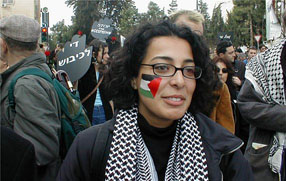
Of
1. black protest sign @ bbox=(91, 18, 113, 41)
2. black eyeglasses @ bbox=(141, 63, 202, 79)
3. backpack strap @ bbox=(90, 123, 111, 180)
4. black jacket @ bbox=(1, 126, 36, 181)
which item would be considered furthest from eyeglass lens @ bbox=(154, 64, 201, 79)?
black protest sign @ bbox=(91, 18, 113, 41)

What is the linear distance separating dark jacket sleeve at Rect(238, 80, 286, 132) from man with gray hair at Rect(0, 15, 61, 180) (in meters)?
1.51

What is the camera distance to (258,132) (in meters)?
2.93

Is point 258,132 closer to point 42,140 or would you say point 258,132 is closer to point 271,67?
point 271,67

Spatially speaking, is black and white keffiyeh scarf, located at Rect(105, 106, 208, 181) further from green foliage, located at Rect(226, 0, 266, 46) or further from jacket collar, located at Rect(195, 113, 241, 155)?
green foliage, located at Rect(226, 0, 266, 46)

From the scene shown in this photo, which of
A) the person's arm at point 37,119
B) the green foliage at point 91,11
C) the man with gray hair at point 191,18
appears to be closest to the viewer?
the person's arm at point 37,119

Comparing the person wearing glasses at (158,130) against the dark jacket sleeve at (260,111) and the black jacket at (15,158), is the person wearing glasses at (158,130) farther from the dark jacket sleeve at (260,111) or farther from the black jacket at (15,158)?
the dark jacket sleeve at (260,111)

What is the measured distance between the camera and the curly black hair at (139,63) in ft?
6.84

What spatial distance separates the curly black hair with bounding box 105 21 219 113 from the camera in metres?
2.09

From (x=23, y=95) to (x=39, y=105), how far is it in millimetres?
137

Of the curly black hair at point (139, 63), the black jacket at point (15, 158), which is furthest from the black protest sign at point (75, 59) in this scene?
the black jacket at point (15, 158)

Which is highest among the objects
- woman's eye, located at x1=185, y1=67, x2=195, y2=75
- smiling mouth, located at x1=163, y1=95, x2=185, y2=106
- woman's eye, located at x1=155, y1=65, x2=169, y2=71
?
woman's eye, located at x1=155, y1=65, x2=169, y2=71

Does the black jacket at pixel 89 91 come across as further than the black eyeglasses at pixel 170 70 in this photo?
Yes

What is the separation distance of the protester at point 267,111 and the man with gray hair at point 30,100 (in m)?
1.54

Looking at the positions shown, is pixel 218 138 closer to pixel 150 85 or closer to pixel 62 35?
pixel 150 85
